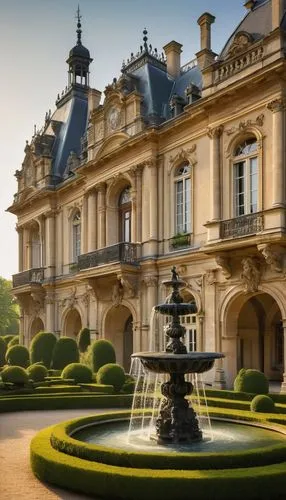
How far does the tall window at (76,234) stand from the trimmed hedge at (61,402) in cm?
1558

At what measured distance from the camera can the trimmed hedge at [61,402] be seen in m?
19.6

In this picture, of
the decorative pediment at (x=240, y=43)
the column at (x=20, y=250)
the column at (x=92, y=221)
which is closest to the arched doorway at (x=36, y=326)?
the column at (x=20, y=250)

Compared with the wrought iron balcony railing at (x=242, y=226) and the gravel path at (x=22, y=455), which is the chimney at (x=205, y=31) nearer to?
the wrought iron balcony railing at (x=242, y=226)

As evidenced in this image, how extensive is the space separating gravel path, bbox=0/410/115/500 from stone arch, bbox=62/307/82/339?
15793mm

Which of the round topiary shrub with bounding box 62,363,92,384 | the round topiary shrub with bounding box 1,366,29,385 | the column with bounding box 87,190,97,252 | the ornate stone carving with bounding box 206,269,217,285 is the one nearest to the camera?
the round topiary shrub with bounding box 1,366,29,385

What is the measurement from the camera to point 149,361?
468 inches

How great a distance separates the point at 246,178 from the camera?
74.5 feet

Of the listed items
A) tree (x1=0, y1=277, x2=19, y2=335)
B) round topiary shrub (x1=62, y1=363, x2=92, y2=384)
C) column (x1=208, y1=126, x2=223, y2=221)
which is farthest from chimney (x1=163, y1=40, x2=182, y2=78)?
tree (x1=0, y1=277, x2=19, y2=335)

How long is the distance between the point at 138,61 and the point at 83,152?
246 inches

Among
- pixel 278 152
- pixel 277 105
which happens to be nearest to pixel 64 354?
pixel 278 152

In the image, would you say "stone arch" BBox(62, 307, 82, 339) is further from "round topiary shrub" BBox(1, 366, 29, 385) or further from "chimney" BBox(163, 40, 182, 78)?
"chimney" BBox(163, 40, 182, 78)

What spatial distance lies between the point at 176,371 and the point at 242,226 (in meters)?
10.7

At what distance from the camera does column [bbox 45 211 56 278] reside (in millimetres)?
36656

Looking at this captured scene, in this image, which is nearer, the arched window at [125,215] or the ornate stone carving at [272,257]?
the ornate stone carving at [272,257]
